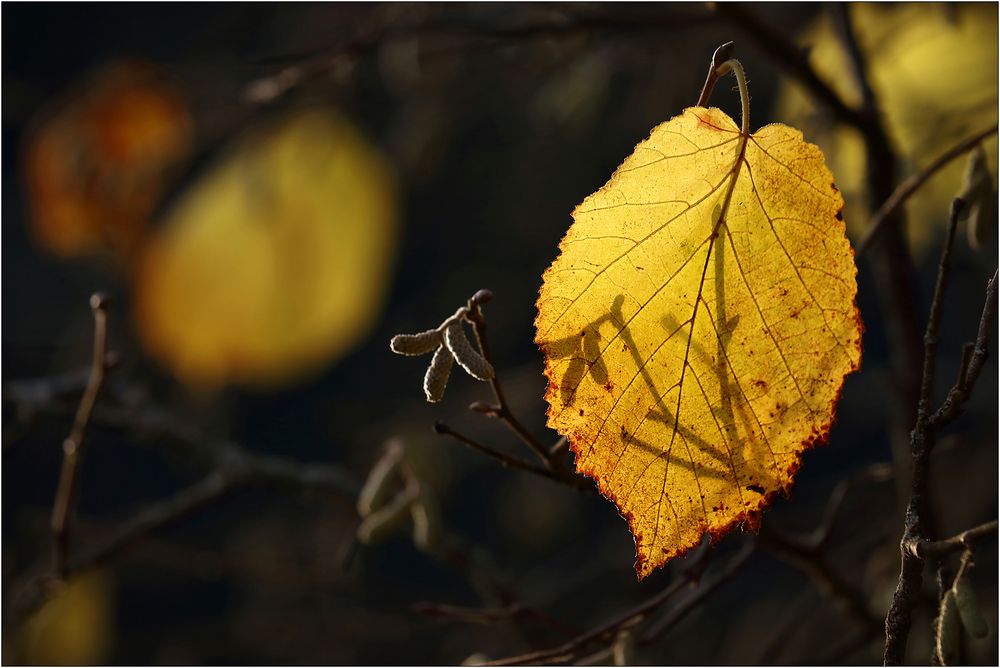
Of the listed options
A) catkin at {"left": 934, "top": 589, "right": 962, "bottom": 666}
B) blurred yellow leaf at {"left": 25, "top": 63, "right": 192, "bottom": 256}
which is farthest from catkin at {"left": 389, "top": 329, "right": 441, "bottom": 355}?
Answer: blurred yellow leaf at {"left": 25, "top": 63, "right": 192, "bottom": 256}

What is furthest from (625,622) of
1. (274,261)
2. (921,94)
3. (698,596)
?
(274,261)

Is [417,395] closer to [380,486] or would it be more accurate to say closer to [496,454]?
[380,486]

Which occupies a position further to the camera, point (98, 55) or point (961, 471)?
point (98, 55)

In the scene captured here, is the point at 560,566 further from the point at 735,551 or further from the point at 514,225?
the point at 735,551

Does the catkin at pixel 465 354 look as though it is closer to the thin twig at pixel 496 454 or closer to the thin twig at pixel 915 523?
the thin twig at pixel 496 454

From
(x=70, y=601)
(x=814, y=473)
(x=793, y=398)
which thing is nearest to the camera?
(x=793, y=398)

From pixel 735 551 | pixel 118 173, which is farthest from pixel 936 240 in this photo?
pixel 118 173

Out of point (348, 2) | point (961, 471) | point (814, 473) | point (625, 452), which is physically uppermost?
point (348, 2)

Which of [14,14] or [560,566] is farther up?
[14,14]
